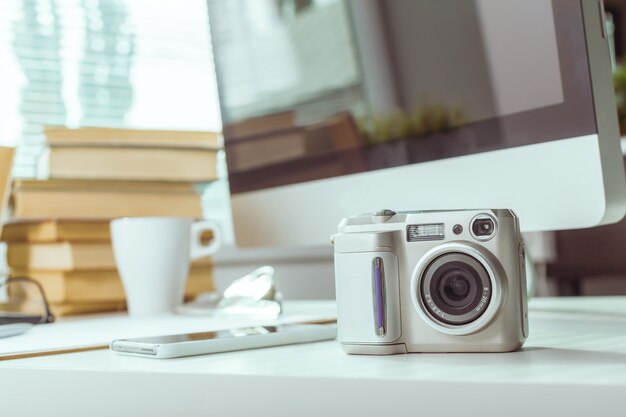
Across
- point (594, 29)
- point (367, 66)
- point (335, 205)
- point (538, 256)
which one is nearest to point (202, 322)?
point (335, 205)

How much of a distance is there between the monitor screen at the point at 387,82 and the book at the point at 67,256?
18cm

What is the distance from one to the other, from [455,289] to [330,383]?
13 cm

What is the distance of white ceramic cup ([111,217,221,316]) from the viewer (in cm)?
83

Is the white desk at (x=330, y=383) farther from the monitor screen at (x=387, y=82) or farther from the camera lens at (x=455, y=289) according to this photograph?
the monitor screen at (x=387, y=82)

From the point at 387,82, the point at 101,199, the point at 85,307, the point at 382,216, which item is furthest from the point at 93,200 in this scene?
the point at 382,216

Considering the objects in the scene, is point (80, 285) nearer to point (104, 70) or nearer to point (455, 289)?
point (455, 289)

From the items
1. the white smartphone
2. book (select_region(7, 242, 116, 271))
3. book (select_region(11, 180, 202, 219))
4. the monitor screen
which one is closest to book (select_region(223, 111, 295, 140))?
the monitor screen

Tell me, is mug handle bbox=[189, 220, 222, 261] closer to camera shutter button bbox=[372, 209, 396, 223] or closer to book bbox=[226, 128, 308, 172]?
book bbox=[226, 128, 308, 172]

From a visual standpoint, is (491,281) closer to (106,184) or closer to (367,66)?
(367,66)

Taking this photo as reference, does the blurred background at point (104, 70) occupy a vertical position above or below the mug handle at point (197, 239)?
above

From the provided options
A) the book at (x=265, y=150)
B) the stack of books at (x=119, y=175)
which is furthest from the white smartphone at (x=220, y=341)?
the stack of books at (x=119, y=175)

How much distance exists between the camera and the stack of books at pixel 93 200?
896mm

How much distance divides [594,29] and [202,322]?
0.41 m

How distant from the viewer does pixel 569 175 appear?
0.60m
